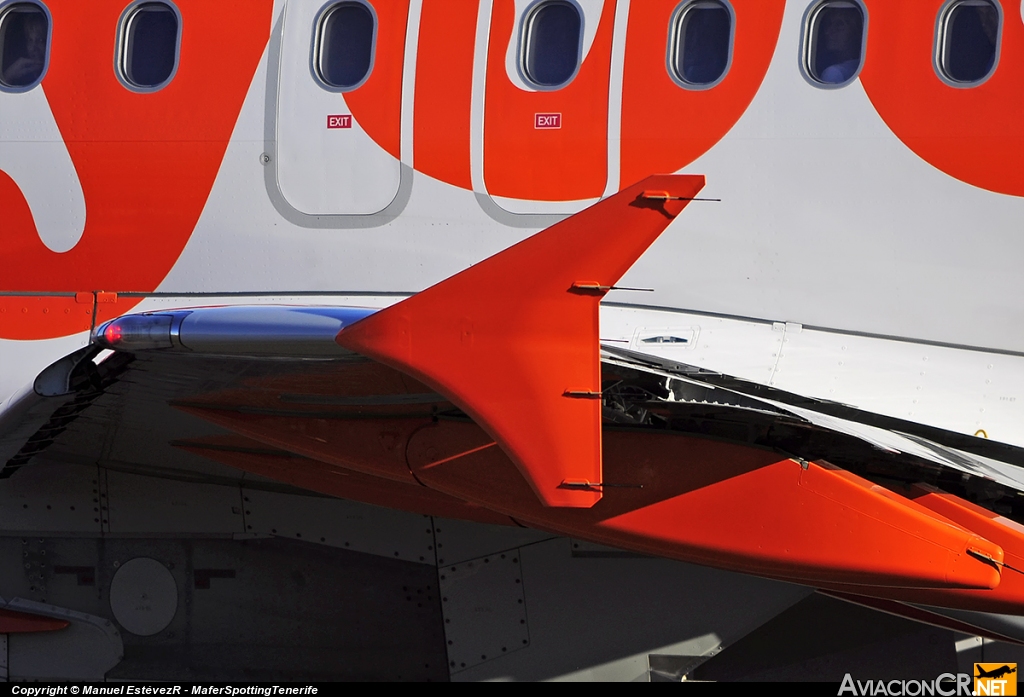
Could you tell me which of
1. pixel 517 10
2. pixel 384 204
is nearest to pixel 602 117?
pixel 517 10

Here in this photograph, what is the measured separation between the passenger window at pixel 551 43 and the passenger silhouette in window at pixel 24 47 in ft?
Answer: 8.34

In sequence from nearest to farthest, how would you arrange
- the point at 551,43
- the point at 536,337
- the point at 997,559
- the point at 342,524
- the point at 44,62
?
the point at 536,337
the point at 997,559
the point at 551,43
the point at 44,62
the point at 342,524

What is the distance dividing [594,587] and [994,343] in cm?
219

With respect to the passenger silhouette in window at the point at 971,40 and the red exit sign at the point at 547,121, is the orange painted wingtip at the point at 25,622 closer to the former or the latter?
the red exit sign at the point at 547,121

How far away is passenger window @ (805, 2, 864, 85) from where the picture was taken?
4117mm

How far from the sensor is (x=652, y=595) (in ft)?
15.8

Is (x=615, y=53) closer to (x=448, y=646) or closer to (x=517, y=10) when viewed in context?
(x=517, y=10)

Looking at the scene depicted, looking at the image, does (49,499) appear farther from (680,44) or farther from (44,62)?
(680,44)

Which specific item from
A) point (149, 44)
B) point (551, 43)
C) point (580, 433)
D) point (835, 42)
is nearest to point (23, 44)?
point (149, 44)

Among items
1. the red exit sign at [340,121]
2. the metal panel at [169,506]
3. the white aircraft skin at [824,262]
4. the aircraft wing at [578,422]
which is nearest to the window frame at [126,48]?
the red exit sign at [340,121]

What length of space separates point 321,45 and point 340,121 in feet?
1.37

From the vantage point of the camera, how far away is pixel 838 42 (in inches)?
163

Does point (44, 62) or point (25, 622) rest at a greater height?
point (44, 62)

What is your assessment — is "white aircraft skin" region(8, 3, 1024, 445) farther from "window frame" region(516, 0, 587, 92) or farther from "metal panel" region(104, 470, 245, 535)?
"metal panel" region(104, 470, 245, 535)
